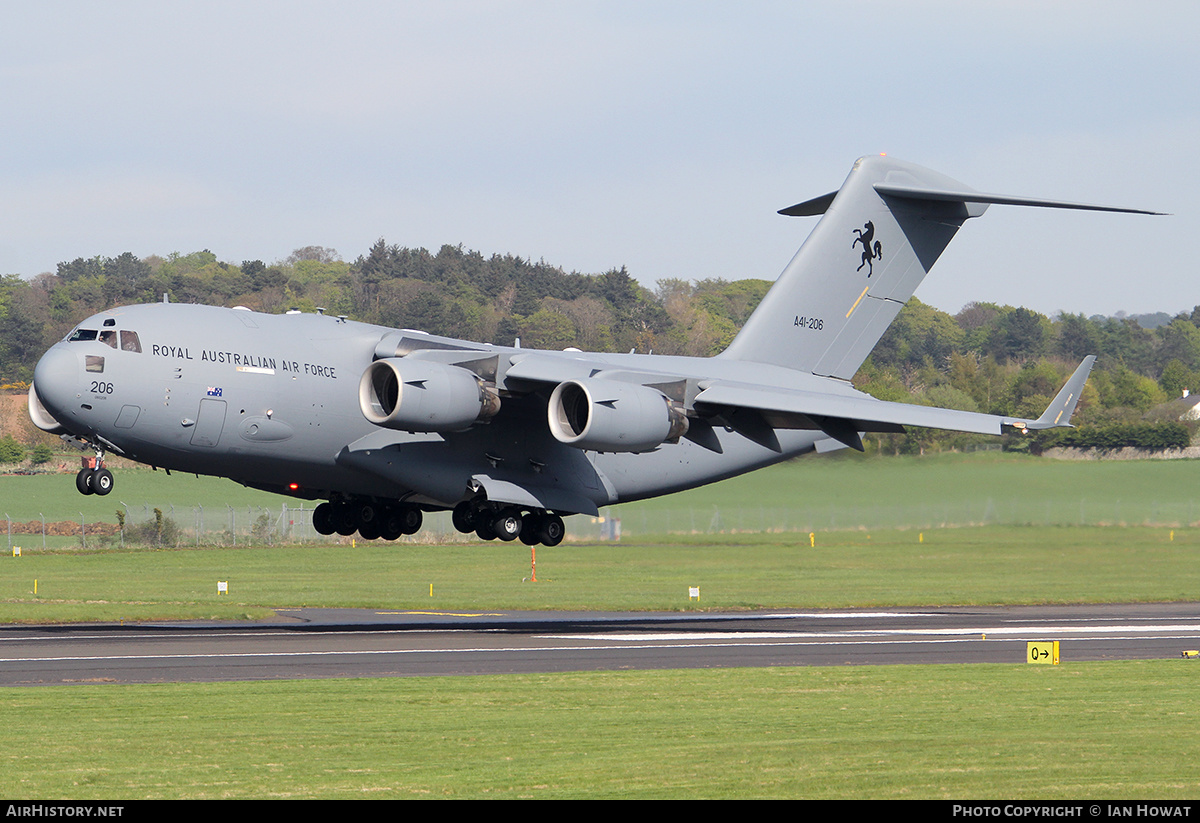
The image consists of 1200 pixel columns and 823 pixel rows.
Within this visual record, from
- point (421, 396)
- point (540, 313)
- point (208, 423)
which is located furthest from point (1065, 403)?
point (540, 313)

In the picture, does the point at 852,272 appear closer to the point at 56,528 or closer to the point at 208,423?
the point at 208,423

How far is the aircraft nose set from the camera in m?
19.6

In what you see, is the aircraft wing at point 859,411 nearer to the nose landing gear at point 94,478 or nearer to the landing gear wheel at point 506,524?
the landing gear wheel at point 506,524

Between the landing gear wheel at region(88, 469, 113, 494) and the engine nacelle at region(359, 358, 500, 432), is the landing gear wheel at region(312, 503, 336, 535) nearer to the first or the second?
the engine nacelle at region(359, 358, 500, 432)

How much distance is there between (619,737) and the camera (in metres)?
14.7

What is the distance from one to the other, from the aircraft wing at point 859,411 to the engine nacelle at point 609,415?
1172mm

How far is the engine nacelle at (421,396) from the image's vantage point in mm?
20859

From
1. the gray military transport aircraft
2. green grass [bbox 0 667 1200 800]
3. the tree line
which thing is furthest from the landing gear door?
the tree line

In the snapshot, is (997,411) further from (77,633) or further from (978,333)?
(978,333)

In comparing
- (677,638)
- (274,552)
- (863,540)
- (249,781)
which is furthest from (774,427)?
(274,552)

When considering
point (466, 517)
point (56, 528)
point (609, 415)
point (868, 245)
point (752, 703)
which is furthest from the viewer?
point (56, 528)

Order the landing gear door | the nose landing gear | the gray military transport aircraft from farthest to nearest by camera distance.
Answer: the landing gear door → the gray military transport aircraft → the nose landing gear

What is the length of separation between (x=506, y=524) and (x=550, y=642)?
11.6 feet

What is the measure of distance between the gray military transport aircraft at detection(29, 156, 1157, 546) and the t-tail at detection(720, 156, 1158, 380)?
0.04 meters
